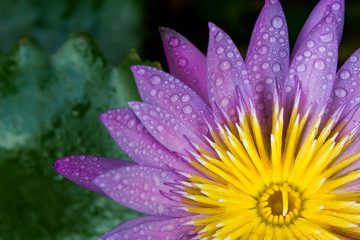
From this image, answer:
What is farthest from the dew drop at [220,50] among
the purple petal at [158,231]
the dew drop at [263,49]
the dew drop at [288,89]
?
the purple petal at [158,231]

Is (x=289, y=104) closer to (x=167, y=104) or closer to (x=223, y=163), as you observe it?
(x=223, y=163)

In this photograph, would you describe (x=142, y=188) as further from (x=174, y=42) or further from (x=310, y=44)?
(x=310, y=44)

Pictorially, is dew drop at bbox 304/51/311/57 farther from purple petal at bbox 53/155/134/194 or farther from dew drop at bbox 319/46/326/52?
purple petal at bbox 53/155/134/194

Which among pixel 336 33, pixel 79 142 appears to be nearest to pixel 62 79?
pixel 79 142

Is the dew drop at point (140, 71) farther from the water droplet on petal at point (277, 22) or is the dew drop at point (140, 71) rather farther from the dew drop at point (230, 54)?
the water droplet on petal at point (277, 22)

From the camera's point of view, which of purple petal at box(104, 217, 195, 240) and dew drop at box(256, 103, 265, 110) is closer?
purple petal at box(104, 217, 195, 240)

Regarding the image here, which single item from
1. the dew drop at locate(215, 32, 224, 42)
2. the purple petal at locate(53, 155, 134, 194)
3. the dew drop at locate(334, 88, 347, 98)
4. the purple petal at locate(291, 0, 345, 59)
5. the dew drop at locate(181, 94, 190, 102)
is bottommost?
the purple petal at locate(53, 155, 134, 194)

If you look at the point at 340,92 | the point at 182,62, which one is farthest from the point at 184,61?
the point at 340,92

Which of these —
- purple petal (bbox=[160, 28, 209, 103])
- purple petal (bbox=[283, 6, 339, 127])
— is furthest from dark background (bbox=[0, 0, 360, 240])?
purple petal (bbox=[283, 6, 339, 127])
